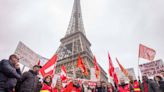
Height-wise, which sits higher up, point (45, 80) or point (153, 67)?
point (153, 67)

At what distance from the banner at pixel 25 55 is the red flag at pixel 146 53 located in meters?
5.68

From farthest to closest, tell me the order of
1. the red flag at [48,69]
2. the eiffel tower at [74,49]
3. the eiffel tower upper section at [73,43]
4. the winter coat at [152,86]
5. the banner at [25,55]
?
the eiffel tower upper section at [73,43]
the eiffel tower at [74,49]
the banner at [25,55]
the red flag at [48,69]
the winter coat at [152,86]

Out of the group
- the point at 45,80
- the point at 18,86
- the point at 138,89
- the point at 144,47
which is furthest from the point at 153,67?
the point at 18,86

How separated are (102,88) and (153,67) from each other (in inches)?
155

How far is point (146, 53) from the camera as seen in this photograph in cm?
923

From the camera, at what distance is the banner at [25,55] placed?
22.3ft

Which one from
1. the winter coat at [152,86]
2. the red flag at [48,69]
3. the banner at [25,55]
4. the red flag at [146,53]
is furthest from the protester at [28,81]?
the red flag at [146,53]

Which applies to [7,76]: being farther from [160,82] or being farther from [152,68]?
[152,68]

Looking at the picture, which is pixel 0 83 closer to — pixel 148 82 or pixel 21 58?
pixel 21 58

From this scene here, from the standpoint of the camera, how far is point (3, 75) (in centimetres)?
338

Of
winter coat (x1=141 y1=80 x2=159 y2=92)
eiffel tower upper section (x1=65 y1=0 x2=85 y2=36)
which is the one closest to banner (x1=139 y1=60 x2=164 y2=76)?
winter coat (x1=141 y1=80 x2=159 y2=92)

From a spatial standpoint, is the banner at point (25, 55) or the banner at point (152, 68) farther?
the banner at point (152, 68)

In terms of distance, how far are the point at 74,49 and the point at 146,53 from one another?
29057 mm

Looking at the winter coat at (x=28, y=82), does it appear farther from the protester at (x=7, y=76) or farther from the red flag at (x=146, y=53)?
the red flag at (x=146, y=53)
